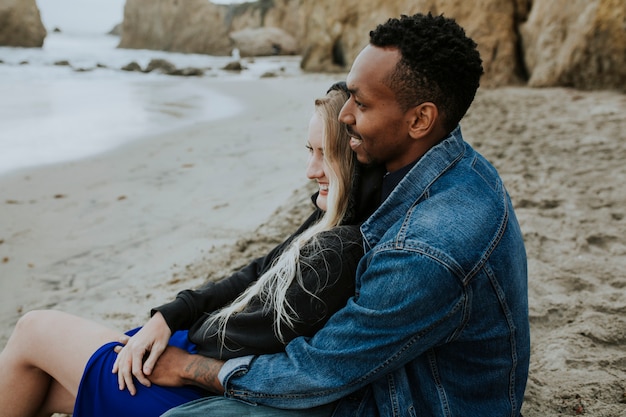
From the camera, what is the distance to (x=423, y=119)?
1657 millimetres

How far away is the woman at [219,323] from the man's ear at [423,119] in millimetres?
243

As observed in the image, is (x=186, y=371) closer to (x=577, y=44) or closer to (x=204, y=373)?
(x=204, y=373)

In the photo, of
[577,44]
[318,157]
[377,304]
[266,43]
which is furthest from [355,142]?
[266,43]

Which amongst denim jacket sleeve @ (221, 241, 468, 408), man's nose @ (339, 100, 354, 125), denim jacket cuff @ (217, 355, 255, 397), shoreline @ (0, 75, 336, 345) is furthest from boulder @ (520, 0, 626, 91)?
denim jacket cuff @ (217, 355, 255, 397)

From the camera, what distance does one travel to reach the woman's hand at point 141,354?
171 cm

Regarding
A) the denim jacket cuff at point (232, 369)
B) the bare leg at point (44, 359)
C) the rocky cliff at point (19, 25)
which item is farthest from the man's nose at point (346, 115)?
the rocky cliff at point (19, 25)

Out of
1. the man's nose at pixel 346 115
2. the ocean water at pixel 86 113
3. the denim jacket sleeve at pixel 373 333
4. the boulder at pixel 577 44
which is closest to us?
the denim jacket sleeve at pixel 373 333

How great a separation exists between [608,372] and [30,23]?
124 ft

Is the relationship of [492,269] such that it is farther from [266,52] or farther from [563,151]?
[266,52]

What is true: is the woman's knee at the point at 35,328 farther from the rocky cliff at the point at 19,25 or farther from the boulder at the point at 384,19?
the rocky cliff at the point at 19,25

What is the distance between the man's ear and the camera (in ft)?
5.36

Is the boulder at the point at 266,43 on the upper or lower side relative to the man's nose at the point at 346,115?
lower

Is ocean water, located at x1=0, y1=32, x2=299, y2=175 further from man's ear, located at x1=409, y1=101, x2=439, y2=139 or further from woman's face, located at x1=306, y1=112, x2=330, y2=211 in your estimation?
man's ear, located at x1=409, y1=101, x2=439, y2=139

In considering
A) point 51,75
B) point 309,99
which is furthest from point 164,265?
point 51,75
